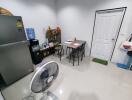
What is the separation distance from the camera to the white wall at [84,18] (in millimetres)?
2521

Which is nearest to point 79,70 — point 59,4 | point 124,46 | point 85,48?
point 85,48

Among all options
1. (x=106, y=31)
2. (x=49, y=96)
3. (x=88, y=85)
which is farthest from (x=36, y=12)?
(x=88, y=85)

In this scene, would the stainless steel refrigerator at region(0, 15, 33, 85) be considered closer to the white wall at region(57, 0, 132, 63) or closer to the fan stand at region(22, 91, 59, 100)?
the fan stand at region(22, 91, 59, 100)

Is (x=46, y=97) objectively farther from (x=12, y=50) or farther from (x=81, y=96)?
(x=12, y=50)

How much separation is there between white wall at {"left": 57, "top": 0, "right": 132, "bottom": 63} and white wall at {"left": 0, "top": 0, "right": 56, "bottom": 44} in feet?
1.53

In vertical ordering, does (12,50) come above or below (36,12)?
below

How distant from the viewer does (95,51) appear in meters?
3.50

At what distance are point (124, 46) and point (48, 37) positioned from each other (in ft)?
10.6

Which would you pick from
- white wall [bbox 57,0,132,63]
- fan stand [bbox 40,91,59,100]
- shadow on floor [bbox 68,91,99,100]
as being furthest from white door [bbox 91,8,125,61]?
fan stand [bbox 40,91,59,100]

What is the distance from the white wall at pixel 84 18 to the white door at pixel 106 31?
0.55ft

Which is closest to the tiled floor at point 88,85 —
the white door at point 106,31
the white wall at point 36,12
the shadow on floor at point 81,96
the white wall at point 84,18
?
the shadow on floor at point 81,96

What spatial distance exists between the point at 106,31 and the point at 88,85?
221 cm

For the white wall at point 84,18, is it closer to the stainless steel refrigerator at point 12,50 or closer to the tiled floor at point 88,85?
the tiled floor at point 88,85

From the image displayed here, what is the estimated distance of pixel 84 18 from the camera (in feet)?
10.6
